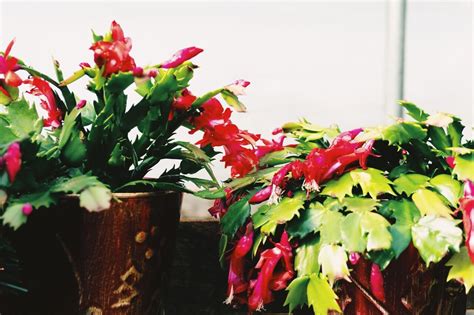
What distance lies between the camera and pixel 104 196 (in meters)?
0.66

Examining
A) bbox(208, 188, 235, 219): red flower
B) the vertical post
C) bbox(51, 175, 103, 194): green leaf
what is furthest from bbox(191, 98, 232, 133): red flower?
the vertical post

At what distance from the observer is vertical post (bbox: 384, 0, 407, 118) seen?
1.28 m

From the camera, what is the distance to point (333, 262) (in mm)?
752

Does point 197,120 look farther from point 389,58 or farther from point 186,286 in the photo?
point 389,58

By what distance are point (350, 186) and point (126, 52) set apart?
39 centimetres

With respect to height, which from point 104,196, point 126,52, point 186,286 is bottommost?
point 186,286

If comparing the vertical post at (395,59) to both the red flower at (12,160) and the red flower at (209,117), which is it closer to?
the red flower at (209,117)

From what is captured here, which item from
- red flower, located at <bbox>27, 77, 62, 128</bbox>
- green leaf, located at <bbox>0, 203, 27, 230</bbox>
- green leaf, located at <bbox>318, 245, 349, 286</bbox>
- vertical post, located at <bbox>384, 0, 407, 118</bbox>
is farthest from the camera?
vertical post, located at <bbox>384, 0, 407, 118</bbox>

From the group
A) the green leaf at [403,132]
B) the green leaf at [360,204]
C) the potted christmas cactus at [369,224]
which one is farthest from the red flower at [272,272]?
the green leaf at [403,132]

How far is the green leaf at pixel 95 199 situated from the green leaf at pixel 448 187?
46cm

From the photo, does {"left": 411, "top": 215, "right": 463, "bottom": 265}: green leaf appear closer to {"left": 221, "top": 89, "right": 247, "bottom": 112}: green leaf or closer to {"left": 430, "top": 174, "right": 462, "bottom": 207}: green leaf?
{"left": 430, "top": 174, "right": 462, "bottom": 207}: green leaf

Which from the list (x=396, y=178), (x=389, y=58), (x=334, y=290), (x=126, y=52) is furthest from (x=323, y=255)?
(x=389, y=58)

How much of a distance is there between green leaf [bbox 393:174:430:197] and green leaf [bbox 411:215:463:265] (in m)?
0.06

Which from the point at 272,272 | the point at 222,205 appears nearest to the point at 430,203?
the point at 272,272
